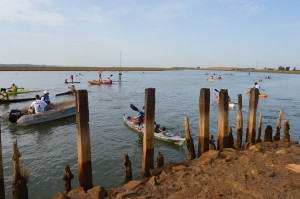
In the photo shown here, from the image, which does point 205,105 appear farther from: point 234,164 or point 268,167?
point 268,167

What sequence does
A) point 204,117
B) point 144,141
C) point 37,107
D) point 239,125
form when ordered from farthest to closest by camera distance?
point 37,107, point 239,125, point 204,117, point 144,141

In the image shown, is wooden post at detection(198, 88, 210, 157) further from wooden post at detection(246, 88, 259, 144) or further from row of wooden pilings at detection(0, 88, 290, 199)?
wooden post at detection(246, 88, 259, 144)

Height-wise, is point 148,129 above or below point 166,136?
above

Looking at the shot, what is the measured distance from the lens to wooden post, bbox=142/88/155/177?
6.79 meters

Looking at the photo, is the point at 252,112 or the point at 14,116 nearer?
the point at 252,112

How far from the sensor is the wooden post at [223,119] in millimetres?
8371

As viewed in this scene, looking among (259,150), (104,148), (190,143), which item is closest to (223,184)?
(190,143)

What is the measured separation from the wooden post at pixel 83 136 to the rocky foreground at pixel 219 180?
432 millimetres

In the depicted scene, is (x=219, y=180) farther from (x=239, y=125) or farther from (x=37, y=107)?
(x=37, y=107)

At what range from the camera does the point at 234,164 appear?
271 inches

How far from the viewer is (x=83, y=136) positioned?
19.4 feet

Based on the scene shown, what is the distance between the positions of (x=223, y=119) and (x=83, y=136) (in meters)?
5.64

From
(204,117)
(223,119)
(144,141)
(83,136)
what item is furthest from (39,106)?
(223,119)

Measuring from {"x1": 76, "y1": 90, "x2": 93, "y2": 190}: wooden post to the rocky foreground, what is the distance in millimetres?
432
